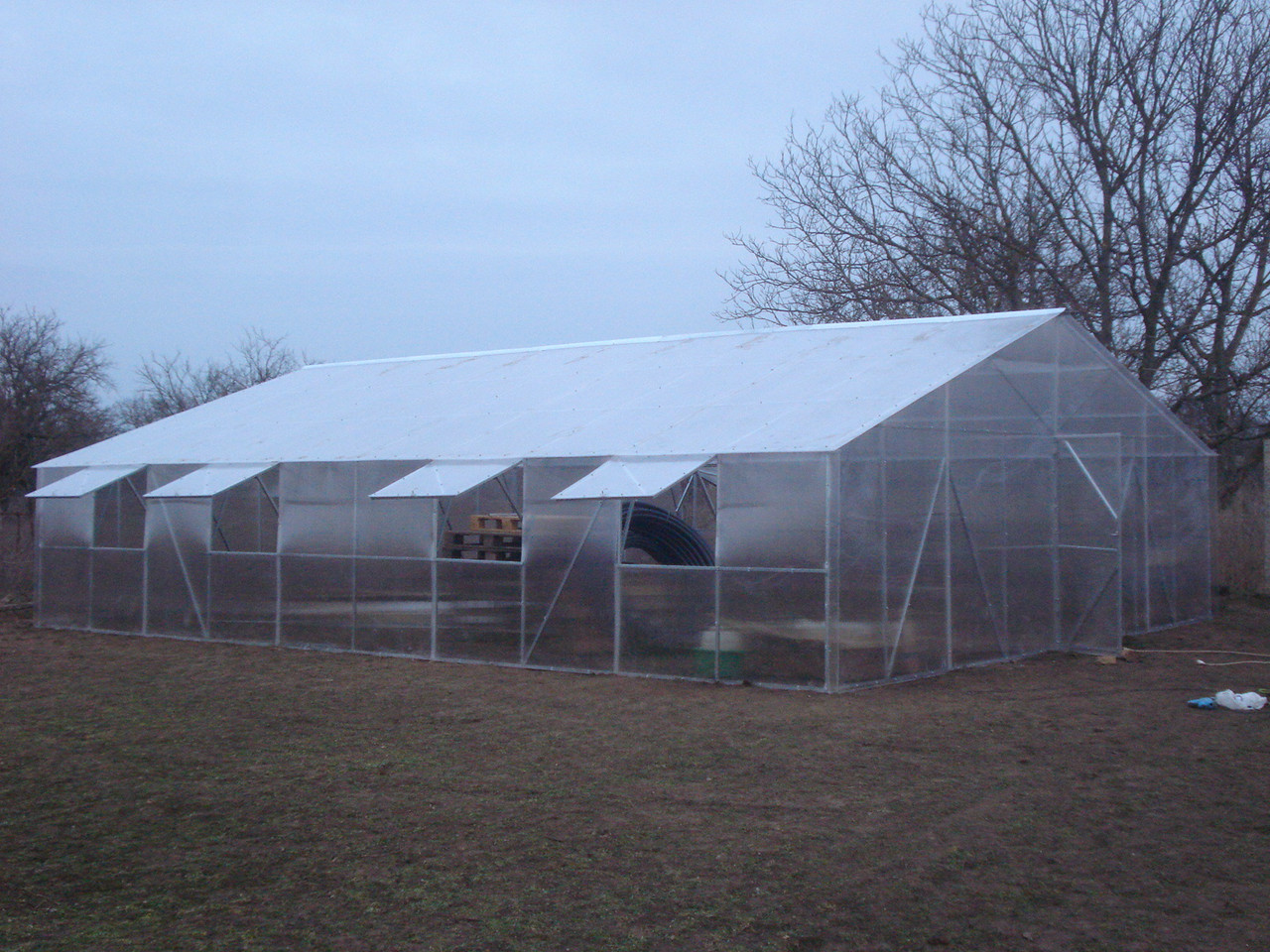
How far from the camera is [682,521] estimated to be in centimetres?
1385

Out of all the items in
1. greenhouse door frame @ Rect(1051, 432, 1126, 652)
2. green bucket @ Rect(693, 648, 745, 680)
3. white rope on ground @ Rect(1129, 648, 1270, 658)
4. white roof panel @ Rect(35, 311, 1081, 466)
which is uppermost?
white roof panel @ Rect(35, 311, 1081, 466)

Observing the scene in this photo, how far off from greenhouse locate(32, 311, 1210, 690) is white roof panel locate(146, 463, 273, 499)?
0.06 m

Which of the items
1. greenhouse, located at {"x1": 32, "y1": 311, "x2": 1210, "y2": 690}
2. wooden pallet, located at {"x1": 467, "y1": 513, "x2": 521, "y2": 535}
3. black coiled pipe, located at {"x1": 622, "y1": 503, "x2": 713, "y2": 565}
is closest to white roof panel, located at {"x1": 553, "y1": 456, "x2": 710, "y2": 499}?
greenhouse, located at {"x1": 32, "y1": 311, "x2": 1210, "y2": 690}

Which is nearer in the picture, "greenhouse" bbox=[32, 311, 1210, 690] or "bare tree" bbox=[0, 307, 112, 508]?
"greenhouse" bbox=[32, 311, 1210, 690]

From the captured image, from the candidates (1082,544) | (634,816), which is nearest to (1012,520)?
(1082,544)

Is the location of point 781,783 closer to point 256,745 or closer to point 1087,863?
point 1087,863

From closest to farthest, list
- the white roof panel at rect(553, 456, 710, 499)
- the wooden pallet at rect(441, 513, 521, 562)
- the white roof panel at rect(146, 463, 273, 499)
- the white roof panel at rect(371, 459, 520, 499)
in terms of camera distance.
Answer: the white roof panel at rect(553, 456, 710, 499) → the white roof panel at rect(371, 459, 520, 499) → the wooden pallet at rect(441, 513, 521, 562) → the white roof panel at rect(146, 463, 273, 499)

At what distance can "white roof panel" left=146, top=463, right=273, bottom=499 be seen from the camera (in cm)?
1406

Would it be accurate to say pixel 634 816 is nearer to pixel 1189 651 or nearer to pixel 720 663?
pixel 720 663

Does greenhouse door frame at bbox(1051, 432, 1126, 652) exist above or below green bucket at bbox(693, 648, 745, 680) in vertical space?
above

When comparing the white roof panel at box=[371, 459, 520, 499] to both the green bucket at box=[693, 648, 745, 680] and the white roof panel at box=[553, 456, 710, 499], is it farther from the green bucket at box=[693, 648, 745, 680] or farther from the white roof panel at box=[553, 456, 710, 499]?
the green bucket at box=[693, 648, 745, 680]

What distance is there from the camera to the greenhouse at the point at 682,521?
1052 centimetres

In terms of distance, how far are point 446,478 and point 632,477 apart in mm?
2471

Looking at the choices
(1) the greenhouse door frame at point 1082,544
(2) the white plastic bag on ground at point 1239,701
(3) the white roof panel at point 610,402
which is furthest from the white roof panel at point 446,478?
(2) the white plastic bag on ground at point 1239,701
